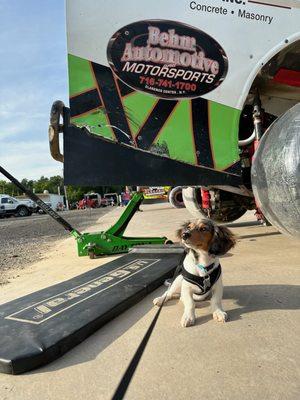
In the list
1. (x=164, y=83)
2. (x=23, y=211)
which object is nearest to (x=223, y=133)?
(x=164, y=83)

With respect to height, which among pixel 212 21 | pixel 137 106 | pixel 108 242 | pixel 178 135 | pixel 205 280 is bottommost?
pixel 108 242

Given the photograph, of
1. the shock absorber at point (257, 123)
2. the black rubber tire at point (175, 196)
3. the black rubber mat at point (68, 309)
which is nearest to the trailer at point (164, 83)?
the shock absorber at point (257, 123)

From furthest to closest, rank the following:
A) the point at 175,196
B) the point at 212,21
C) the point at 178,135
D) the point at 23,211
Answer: the point at 23,211
the point at 175,196
the point at 178,135
the point at 212,21

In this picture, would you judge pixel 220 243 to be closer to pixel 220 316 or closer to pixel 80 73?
pixel 220 316

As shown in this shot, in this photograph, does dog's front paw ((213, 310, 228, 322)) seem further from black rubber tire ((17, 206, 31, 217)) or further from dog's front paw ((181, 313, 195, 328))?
black rubber tire ((17, 206, 31, 217))

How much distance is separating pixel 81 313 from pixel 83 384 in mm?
720

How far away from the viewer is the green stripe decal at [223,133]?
3670mm

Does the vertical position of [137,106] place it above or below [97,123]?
above

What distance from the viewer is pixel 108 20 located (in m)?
3.51

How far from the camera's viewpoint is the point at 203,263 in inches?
108

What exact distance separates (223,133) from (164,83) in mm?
675

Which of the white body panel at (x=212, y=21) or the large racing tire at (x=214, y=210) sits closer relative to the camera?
the white body panel at (x=212, y=21)

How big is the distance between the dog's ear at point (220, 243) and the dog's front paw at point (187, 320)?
417 millimetres

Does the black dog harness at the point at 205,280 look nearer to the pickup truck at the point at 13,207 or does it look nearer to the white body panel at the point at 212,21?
the white body panel at the point at 212,21
